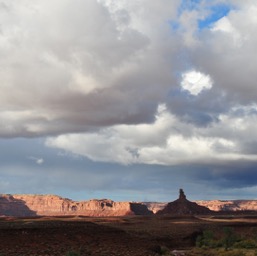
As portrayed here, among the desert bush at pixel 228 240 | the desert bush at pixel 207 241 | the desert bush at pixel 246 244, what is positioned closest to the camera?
the desert bush at pixel 228 240

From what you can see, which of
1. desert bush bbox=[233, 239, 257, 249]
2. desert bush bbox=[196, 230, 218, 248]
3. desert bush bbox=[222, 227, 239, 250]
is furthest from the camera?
desert bush bbox=[196, 230, 218, 248]

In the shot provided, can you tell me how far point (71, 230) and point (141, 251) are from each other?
17750mm

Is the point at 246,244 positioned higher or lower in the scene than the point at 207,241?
lower

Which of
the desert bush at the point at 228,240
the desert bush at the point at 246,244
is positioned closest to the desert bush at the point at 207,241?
the desert bush at the point at 228,240

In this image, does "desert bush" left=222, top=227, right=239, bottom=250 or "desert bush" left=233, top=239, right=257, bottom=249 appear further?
"desert bush" left=233, top=239, right=257, bottom=249

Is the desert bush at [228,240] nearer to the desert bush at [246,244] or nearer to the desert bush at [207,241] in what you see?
the desert bush at [246,244]

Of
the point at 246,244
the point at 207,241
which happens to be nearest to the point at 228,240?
the point at 246,244

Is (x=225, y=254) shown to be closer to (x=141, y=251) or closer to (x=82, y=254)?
(x=141, y=251)

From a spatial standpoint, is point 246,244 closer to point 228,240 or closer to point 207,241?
point 228,240

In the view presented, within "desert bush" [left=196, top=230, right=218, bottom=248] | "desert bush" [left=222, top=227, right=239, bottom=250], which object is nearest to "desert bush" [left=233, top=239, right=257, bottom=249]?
"desert bush" [left=222, top=227, right=239, bottom=250]

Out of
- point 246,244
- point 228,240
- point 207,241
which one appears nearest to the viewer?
point 228,240

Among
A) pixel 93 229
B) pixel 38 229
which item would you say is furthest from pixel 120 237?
pixel 38 229

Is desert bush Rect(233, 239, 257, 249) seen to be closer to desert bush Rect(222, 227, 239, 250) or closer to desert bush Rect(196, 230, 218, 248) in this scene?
desert bush Rect(222, 227, 239, 250)

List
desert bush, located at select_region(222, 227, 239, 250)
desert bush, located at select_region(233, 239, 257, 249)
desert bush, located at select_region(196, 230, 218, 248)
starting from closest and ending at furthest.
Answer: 1. desert bush, located at select_region(222, 227, 239, 250)
2. desert bush, located at select_region(233, 239, 257, 249)
3. desert bush, located at select_region(196, 230, 218, 248)
